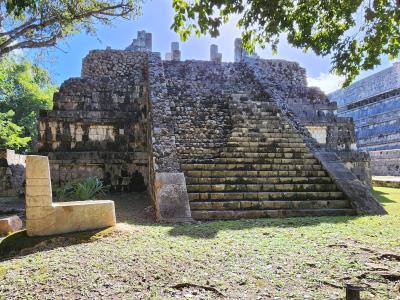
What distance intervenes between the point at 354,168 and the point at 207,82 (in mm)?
6902

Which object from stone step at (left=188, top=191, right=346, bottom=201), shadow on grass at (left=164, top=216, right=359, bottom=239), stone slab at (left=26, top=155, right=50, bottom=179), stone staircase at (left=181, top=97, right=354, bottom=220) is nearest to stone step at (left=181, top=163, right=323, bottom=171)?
stone staircase at (left=181, top=97, right=354, bottom=220)

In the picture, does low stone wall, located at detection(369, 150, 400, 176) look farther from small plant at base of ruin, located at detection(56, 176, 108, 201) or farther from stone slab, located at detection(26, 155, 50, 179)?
stone slab, located at detection(26, 155, 50, 179)

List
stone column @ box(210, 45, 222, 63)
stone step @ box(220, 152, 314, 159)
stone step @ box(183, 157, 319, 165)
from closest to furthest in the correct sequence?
stone step @ box(183, 157, 319, 165)
stone step @ box(220, 152, 314, 159)
stone column @ box(210, 45, 222, 63)

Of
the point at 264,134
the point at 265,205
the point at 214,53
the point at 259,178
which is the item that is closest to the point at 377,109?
the point at 214,53

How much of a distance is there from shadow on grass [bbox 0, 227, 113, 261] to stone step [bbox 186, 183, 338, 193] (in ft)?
9.31

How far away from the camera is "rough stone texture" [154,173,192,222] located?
21.5 ft

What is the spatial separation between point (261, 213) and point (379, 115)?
86.1 ft

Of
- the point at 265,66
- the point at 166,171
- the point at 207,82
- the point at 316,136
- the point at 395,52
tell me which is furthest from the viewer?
the point at 265,66

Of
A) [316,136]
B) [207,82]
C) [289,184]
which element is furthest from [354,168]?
[207,82]

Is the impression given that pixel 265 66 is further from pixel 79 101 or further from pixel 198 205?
pixel 198 205

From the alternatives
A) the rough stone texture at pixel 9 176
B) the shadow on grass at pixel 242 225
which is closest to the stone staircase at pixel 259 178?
the shadow on grass at pixel 242 225

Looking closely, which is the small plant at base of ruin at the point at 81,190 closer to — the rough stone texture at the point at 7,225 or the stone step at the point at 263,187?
the rough stone texture at the point at 7,225

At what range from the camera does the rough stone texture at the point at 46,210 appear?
16.6 ft

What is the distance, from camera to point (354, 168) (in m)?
12.6
